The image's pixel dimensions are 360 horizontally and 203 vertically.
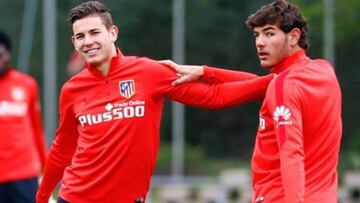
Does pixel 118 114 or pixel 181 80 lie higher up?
pixel 181 80

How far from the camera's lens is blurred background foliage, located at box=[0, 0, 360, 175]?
1425cm

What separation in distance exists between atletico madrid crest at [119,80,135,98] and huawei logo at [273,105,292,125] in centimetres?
107

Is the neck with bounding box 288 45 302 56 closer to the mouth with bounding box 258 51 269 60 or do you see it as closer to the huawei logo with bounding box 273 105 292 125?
the mouth with bounding box 258 51 269 60

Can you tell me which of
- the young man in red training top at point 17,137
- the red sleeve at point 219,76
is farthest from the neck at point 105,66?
the young man in red training top at point 17,137

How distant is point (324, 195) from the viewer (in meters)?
5.30

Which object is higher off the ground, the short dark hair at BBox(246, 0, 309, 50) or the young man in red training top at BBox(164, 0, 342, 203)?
the short dark hair at BBox(246, 0, 309, 50)

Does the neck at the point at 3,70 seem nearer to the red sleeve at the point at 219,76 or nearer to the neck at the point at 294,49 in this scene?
the red sleeve at the point at 219,76

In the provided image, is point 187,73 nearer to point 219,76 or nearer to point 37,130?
point 219,76

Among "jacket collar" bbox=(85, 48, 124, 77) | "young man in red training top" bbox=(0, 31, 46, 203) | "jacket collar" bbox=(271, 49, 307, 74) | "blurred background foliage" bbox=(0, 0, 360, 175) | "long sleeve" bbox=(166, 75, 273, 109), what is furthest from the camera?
"blurred background foliage" bbox=(0, 0, 360, 175)

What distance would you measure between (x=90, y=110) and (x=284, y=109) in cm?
127

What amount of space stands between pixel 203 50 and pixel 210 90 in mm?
8480

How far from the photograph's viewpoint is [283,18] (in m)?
5.47

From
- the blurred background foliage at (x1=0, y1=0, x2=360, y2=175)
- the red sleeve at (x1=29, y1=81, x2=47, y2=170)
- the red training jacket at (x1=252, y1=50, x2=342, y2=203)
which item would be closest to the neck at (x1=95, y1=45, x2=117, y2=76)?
the red training jacket at (x1=252, y1=50, x2=342, y2=203)

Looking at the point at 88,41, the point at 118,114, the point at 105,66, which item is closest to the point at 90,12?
the point at 88,41
